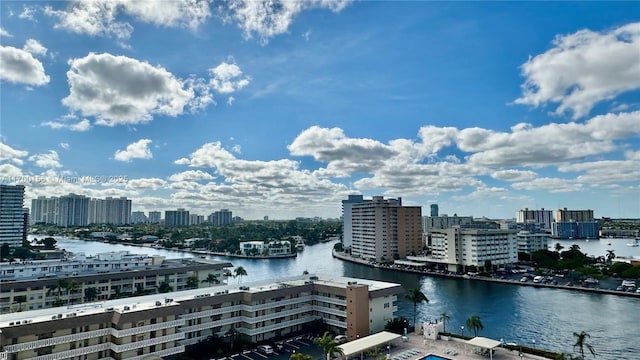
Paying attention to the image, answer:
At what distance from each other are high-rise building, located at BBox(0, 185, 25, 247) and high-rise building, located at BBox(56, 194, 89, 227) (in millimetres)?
41344

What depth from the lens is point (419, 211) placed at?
49844mm

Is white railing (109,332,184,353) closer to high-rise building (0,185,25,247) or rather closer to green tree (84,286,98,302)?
green tree (84,286,98,302)

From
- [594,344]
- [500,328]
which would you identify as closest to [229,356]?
[500,328]

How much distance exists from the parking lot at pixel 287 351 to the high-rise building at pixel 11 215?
1880 inches

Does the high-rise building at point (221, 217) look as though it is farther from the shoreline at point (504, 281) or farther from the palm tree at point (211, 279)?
the palm tree at point (211, 279)

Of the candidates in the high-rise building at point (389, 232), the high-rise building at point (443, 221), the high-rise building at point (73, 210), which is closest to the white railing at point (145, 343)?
the high-rise building at point (389, 232)

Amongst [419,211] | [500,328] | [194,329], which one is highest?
[419,211]

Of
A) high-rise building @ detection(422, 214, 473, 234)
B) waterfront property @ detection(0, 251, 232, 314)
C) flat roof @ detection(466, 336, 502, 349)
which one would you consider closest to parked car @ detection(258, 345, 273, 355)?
flat roof @ detection(466, 336, 502, 349)

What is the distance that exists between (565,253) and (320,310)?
35415 millimetres

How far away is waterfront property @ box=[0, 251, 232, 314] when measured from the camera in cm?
2077

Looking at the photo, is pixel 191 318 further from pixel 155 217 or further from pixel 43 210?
pixel 155 217

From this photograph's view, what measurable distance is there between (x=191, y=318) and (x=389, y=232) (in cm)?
3630

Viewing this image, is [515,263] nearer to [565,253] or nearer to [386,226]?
[565,253]

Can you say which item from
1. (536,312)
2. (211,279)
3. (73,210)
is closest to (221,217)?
(73,210)
